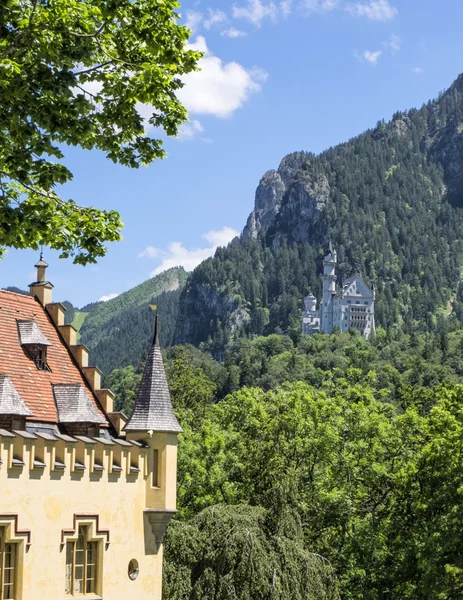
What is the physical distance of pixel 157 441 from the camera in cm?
2850

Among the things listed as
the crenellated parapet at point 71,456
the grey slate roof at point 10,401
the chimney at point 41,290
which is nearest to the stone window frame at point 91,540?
the crenellated parapet at point 71,456

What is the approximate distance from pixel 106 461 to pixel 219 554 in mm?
7200

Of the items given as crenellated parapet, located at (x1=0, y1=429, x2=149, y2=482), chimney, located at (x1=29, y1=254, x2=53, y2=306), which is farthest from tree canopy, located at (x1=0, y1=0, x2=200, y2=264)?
chimney, located at (x1=29, y1=254, x2=53, y2=306)

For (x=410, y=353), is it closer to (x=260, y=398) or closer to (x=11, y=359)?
(x=260, y=398)

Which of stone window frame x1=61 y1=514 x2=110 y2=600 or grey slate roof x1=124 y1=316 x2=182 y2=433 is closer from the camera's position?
stone window frame x1=61 y1=514 x2=110 y2=600

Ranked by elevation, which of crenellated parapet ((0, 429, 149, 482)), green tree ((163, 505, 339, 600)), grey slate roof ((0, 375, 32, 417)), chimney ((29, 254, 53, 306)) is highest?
chimney ((29, 254, 53, 306))

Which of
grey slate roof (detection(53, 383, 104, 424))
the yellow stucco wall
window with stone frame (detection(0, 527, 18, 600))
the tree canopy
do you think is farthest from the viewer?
grey slate roof (detection(53, 383, 104, 424))

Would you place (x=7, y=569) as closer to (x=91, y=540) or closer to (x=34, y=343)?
(x=91, y=540)

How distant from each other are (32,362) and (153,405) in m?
3.40

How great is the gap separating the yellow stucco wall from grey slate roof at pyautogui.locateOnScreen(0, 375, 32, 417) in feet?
4.10

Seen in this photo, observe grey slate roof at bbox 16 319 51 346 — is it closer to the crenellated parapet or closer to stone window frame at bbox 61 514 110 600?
the crenellated parapet

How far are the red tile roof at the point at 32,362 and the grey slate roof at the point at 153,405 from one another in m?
0.93

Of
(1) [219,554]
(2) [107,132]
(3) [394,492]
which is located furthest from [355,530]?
(2) [107,132]

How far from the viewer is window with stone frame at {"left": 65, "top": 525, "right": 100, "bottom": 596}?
84.0ft
